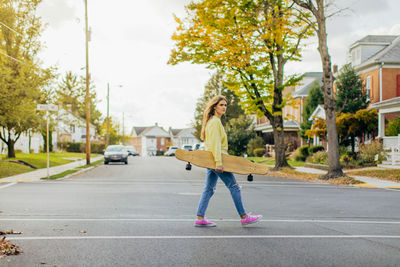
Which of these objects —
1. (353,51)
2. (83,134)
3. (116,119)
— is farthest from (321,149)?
(116,119)

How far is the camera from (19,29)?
99.3 feet

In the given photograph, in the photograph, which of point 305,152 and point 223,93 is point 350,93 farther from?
point 223,93

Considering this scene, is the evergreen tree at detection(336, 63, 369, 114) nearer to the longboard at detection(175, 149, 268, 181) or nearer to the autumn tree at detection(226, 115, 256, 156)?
the autumn tree at detection(226, 115, 256, 156)

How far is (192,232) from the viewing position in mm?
6785

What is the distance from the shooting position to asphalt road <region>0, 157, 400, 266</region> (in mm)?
5180

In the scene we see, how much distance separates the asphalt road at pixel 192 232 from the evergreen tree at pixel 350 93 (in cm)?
2229

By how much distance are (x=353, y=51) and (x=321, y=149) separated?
27.7 feet

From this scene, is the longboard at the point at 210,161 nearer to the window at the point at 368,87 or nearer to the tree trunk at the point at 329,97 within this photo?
the tree trunk at the point at 329,97

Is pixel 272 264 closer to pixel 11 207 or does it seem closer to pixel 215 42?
pixel 11 207

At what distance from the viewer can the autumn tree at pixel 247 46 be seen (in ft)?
75.2

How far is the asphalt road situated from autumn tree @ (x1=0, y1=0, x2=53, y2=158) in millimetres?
13227

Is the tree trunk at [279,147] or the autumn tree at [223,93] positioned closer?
the tree trunk at [279,147]

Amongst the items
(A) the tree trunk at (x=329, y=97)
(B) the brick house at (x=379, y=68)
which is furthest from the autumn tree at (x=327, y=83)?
Answer: (B) the brick house at (x=379, y=68)

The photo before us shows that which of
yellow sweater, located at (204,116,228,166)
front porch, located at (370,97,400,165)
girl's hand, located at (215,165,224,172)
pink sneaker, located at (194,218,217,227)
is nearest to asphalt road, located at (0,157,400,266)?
pink sneaker, located at (194,218,217,227)
